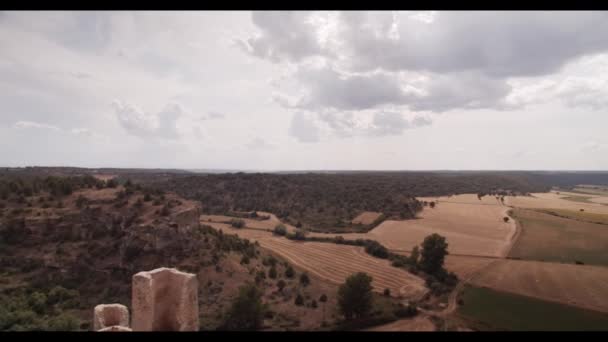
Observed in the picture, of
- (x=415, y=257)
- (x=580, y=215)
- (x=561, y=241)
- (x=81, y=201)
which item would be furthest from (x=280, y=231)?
(x=580, y=215)

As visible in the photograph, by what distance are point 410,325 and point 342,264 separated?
14145 mm

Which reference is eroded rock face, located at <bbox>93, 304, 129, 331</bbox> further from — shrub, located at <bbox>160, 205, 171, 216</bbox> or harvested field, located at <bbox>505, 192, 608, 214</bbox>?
harvested field, located at <bbox>505, 192, 608, 214</bbox>

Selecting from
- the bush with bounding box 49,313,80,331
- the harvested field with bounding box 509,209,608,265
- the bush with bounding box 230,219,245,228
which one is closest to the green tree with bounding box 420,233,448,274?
the harvested field with bounding box 509,209,608,265

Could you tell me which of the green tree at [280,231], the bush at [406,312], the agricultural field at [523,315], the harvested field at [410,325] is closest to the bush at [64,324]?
the harvested field at [410,325]

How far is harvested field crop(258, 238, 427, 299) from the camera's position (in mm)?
28844

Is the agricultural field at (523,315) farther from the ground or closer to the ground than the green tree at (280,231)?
closer to the ground

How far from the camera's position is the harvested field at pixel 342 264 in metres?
28.8

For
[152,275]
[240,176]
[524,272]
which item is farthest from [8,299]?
[240,176]

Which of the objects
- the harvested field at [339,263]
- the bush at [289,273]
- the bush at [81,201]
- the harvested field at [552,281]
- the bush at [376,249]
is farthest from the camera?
the bush at [376,249]

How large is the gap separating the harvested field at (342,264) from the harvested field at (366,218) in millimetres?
11840

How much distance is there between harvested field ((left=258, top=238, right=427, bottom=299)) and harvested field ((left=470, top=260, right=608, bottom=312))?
22.0 feet

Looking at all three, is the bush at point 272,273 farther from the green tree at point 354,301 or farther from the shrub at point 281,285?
the green tree at point 354,301

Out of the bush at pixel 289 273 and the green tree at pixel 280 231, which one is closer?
the bush at pixel 289 273
